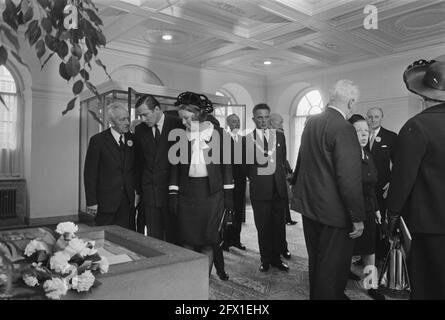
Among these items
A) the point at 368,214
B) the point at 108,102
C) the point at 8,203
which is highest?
the point at 108,102

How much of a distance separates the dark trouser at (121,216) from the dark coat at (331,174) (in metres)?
1.43

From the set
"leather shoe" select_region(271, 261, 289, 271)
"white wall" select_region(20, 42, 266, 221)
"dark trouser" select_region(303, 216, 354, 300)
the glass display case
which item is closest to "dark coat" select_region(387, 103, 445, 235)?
"dark trouser" select_region(303, 216, 354, 300)

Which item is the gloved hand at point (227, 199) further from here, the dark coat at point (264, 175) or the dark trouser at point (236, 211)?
the dark trouser at point (236, 211)

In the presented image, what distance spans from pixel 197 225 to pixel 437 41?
6.62 m

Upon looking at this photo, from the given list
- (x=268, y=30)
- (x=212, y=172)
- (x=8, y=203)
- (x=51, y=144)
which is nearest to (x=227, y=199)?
(x=212, y=172)

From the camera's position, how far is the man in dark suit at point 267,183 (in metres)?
3.64

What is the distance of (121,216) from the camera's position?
3.15 m

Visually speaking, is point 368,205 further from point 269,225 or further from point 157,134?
point 157,134

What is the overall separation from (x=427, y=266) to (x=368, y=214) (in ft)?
3.32

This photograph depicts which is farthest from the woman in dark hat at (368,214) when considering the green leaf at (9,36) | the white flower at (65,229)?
the green leaf at (9,36)

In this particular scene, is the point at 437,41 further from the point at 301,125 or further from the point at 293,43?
the point at 301,125

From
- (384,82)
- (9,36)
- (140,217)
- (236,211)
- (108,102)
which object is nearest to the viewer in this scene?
(9,36)

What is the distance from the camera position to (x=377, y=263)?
3.88 meters
